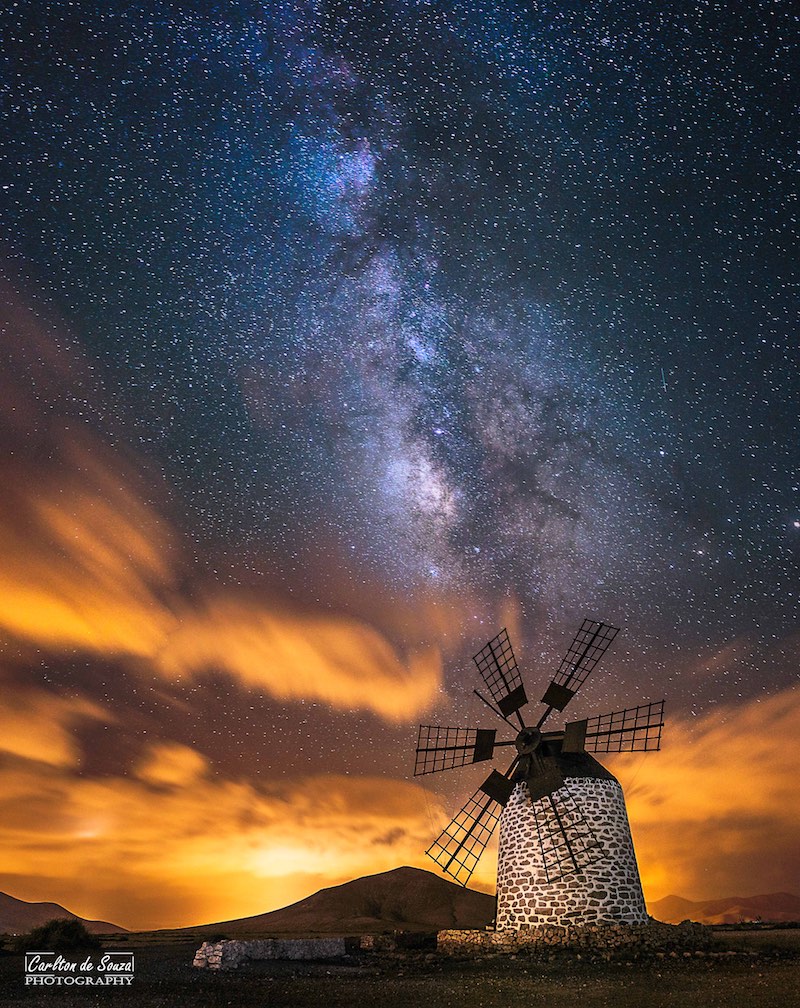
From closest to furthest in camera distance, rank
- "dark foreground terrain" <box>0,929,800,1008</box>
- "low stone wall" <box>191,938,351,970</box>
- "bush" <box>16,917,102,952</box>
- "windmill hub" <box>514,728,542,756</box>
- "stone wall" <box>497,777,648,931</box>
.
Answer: "dark foreground terrain" <box>0,929,800,1008</box>, "low stone wall" <box>191,938,351,970</box>, "bush" <box>16,917,102,952</box>, "stone wall" <box>497,777,648,931</box>, "windmill hub" <box>514,728,542,756</box>

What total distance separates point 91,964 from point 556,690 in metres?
20.2

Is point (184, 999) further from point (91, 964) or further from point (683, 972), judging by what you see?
point (683, 972)

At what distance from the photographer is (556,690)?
105ft

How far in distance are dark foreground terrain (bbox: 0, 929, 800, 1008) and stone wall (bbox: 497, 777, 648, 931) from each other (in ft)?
12.7

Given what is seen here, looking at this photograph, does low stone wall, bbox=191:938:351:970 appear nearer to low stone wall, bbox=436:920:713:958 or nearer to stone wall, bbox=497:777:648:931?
low stone wall, bbox=436:920:713:958

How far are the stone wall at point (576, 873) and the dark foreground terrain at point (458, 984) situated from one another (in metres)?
3.88

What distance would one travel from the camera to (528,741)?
2969 cm

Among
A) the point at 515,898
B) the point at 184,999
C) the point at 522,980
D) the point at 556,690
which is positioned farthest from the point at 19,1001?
the point at 556,690

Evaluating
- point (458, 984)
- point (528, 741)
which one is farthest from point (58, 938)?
point (528, 741)

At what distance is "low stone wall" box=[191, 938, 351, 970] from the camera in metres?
19.5

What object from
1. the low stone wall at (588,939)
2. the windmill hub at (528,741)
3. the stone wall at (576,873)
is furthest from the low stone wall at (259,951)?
the windmill hub at (528,741)

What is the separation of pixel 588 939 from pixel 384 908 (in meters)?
67.0

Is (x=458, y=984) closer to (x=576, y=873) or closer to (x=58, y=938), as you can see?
(x=576, y=873)

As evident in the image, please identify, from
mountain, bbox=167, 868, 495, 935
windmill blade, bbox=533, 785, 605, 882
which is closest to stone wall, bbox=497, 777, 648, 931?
windmill blade, bbox=533, 785, 605, 882
